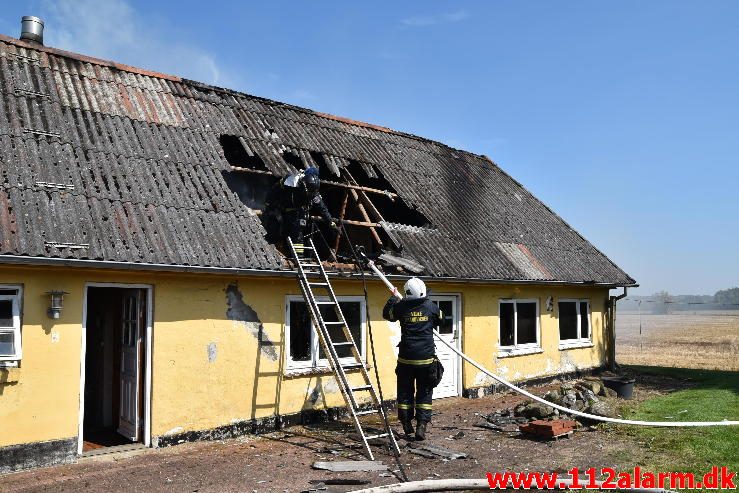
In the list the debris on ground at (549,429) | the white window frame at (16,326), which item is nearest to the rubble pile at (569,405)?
the debris on ground at (549,429)

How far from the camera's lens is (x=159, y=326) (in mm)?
8188

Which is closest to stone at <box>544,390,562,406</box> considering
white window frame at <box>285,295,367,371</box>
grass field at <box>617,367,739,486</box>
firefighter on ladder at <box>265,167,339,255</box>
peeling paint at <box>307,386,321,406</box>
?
grass field at <box>617,367,739,486</box>

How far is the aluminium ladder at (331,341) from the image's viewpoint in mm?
8039

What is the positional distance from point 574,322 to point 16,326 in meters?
12.7

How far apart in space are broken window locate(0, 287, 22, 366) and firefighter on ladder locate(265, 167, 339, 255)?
3.99 meters

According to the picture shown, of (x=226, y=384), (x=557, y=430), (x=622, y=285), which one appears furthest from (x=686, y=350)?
A: (x=226, y=384)

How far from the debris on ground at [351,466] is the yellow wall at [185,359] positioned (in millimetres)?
2103

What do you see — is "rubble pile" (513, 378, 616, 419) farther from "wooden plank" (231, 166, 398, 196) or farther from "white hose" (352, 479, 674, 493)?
"wooden plank" (231, 166, 398, 196)

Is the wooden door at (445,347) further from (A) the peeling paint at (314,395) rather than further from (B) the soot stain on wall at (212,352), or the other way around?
(B) the soot stain on wall at (212,352)

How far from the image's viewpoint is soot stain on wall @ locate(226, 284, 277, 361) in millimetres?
8930

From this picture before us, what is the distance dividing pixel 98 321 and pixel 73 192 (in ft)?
8.61

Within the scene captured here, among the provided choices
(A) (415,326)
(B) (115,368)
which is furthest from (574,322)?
(B) (115,368)

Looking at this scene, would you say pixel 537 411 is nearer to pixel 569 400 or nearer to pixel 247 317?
pixel 569 400

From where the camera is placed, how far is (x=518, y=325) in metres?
13.7
